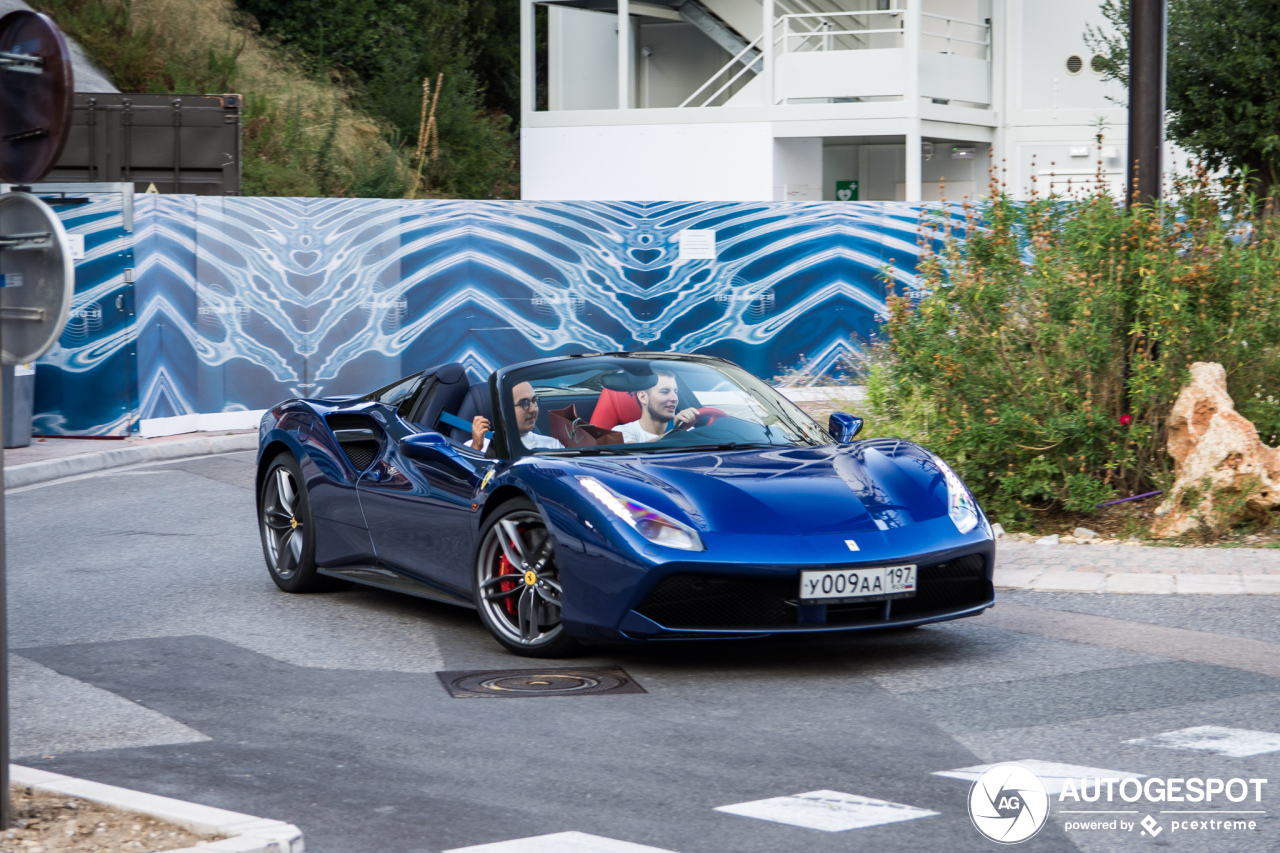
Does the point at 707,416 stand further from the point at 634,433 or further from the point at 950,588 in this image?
the point at 950,588

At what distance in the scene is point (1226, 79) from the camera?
77.0ft

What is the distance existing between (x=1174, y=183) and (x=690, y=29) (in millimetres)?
26906

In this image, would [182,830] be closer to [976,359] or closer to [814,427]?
[814,427]

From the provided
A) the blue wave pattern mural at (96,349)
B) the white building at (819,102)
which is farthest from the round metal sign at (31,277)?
the white building at (819,102)

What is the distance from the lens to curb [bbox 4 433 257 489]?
1391cm

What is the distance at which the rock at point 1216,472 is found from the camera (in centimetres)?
943

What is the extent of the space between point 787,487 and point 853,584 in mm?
539

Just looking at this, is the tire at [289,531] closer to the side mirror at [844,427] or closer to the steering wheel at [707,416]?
the steering wheel at [707,416]

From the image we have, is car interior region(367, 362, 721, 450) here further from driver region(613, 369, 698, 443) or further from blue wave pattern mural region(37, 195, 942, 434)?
blue wave pattern mural region(37, 195, 942, 434)

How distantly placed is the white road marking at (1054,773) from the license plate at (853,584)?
4.19ft

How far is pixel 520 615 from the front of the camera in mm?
6746

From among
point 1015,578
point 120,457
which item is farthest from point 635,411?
point 120,457

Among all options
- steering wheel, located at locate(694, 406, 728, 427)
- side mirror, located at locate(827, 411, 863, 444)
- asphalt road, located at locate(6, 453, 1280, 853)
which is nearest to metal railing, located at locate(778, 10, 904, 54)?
side mirror, located at locate(827, 411, 863, 444)

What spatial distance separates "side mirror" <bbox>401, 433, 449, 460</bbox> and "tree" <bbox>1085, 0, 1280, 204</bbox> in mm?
17914
